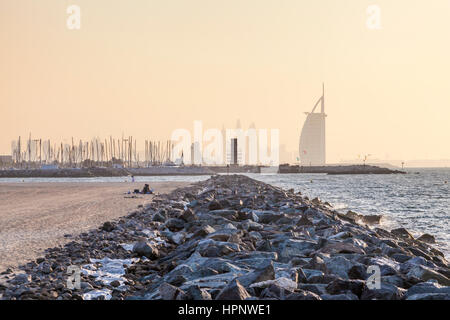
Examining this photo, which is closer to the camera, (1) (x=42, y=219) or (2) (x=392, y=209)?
(1) (x=42, y=219)

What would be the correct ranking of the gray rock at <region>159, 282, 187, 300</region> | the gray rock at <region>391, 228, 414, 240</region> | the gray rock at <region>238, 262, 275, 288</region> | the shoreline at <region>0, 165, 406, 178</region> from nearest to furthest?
the gray rock at <region>159, 282, 187, 300</region>
the gray rock at <region>238, 262, 275, 288</region>
the gray rock at <region>391, 228, 414, 240</region>
the shoreline at <region>0, 165, 406, 178</region>

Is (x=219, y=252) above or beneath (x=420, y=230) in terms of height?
above

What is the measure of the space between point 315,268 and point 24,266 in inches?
207

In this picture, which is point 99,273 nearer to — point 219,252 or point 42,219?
point 219,252

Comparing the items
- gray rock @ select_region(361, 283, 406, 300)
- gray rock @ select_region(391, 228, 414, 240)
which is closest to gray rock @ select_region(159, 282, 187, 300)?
gray rock @ select_region(361, 283, 406, 300)

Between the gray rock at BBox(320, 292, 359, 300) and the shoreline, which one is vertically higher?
the gray rock at BBox(320, 292, 359, 300)

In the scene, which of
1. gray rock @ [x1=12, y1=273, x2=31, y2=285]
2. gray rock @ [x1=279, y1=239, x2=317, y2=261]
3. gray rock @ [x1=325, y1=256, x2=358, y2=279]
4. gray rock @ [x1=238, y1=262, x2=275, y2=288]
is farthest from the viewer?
gray rock @ [x1=279, y1=239, x2=317, y2=261]

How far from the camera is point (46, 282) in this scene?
7.08 metres

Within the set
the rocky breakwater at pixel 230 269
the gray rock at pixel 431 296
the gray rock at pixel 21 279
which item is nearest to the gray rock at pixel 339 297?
the rocky breakwater at pixel 230 269

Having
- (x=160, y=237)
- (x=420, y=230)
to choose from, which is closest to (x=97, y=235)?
(x=160, y=237)

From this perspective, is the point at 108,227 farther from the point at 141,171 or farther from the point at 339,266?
the point at 141,171

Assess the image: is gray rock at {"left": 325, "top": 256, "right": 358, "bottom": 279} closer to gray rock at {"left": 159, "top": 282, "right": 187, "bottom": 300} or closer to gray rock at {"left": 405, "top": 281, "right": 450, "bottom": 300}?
gray rock at {"left": 405, "top": 281, "right": 450, "bottom": 300}

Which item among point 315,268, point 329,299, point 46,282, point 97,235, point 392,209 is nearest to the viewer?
point 329,299

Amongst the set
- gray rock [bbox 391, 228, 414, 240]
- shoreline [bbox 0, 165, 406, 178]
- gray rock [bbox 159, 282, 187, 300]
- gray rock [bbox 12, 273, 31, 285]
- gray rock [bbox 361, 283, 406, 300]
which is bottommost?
shoreline [bbox 0, 165, 406, 178]
